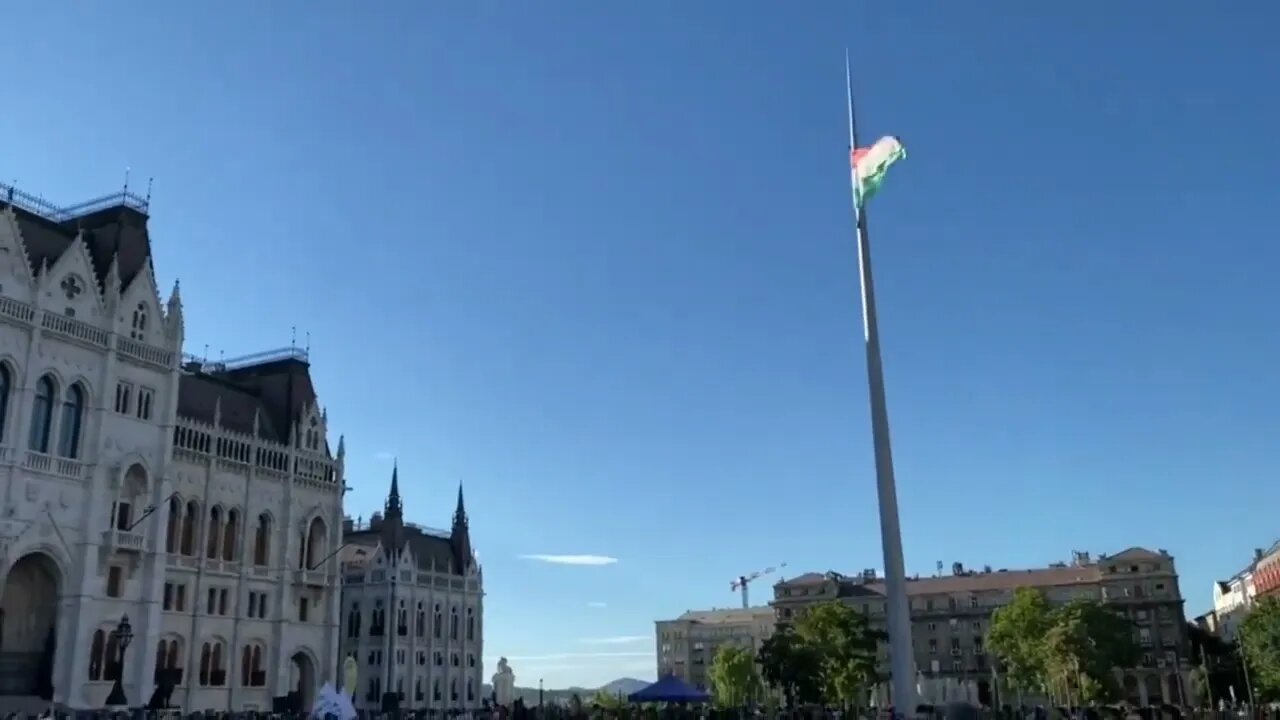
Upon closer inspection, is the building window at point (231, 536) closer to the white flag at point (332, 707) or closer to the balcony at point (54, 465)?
the balcony at point (54, 465)

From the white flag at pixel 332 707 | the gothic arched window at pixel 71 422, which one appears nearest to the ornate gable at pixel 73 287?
the gothic arched window at pixel 71 422

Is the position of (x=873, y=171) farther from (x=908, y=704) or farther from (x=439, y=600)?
(x=439, y=600)

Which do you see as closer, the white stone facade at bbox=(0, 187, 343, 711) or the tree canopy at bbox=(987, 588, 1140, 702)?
the white stone facade at bbox=(0, 187, 343, 711)

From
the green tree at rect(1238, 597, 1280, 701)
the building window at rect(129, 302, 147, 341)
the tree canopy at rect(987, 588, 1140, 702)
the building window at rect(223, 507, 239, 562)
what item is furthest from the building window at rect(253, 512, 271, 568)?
the green tree at rect(1238, 597, 1280, 701)

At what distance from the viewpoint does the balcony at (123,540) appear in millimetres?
56406

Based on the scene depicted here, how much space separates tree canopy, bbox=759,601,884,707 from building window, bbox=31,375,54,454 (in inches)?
2256

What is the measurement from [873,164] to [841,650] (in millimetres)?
68965

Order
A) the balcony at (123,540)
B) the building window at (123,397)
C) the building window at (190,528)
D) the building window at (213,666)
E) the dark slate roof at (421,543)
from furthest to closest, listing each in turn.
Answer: the dark slate roof at (421,543)
the building window at (190,528)
the building window at (213,666)
the building window at (123,397)
the balcony at (123,540)

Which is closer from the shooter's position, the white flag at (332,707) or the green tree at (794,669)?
Result: the white flag at (332,707)

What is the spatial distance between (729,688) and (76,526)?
9123 cm

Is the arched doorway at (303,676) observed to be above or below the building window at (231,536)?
below

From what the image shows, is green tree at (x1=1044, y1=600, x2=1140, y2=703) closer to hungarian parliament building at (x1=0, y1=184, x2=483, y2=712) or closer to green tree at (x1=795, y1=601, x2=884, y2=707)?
green tree at (x1=795, y1=601, x2=884, y2=707)

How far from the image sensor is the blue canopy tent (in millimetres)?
53500

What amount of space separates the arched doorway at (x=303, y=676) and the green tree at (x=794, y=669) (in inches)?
1428
